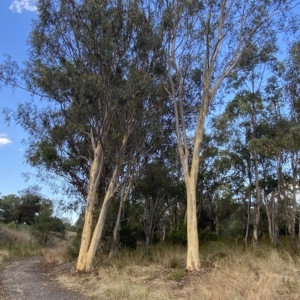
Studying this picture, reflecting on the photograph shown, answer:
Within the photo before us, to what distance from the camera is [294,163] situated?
18.4 metres

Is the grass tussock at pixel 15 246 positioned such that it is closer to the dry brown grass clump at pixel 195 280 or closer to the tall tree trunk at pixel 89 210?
the tall tree trunk at pixel 89 210

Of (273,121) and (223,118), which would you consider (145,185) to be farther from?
(273,121)

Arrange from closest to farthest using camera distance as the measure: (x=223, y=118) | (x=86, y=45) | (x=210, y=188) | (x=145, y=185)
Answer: (x=86, y=45) < (x=223, y=118) < (x=145, y=185) < (x=210, y=188)

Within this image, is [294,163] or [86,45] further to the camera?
[294,163]

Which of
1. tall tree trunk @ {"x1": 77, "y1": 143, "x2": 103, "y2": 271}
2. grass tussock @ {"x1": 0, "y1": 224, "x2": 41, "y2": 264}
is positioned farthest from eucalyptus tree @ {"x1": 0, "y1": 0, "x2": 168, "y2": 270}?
grass tussock @ {"x1": 0, "y1": 224, "x2": 41, "y2": 264}

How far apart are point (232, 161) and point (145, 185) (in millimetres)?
6602

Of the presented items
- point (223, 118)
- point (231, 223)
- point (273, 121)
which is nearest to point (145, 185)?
point (223, 118)

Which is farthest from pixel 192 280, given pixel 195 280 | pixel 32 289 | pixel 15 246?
pixel 15 246

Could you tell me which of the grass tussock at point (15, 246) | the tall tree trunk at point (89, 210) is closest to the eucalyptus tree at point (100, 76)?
the tall tree trunk at point (89, 210)

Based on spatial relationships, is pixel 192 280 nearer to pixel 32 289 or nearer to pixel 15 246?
pixel 32 289

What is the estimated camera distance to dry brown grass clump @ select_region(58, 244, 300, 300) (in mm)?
8000

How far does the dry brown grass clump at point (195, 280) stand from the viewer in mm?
8000

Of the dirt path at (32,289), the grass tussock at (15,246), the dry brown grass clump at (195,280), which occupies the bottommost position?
the dirt path at (32,289)

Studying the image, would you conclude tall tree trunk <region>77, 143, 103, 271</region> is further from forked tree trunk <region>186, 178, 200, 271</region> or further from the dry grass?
forked tree trunk <region>186, 178, 200, 271</region>
